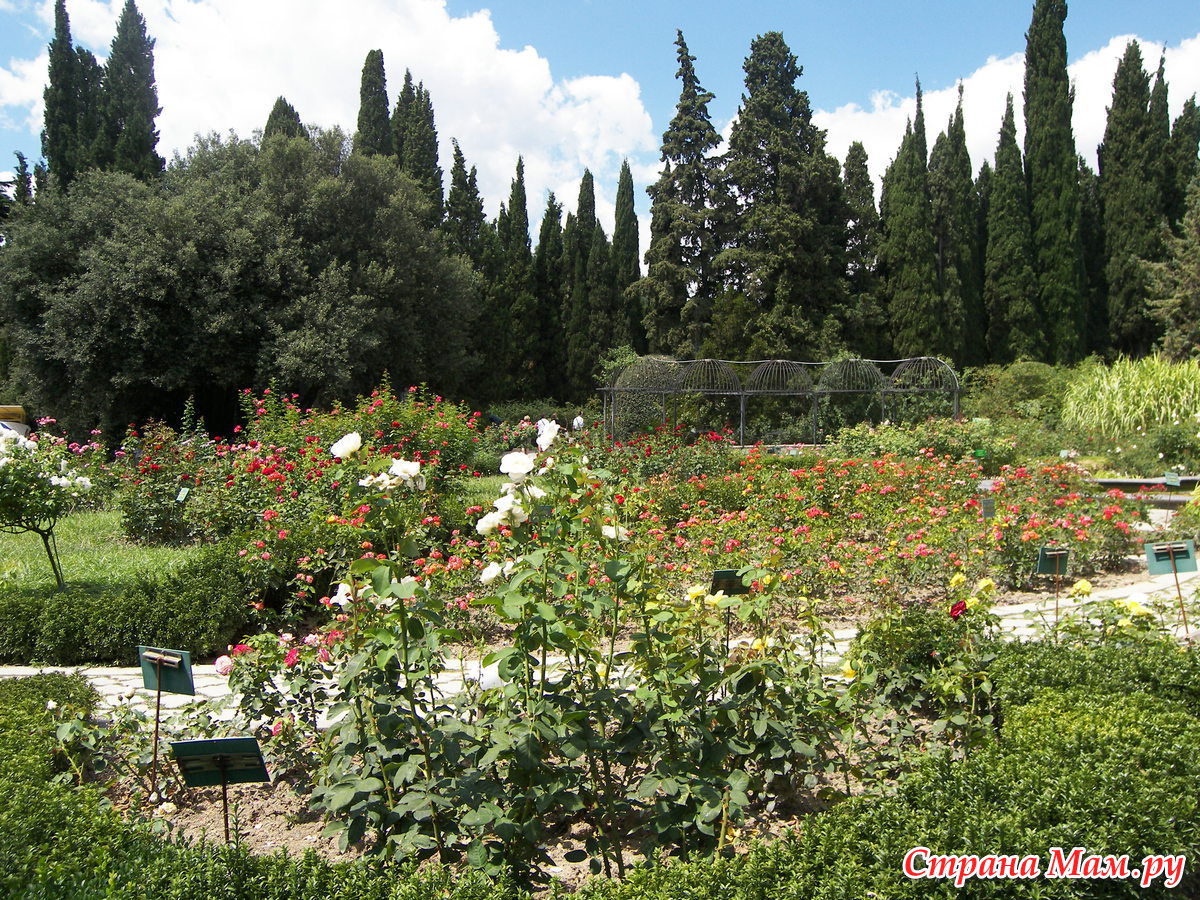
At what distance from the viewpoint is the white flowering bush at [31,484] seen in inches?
192

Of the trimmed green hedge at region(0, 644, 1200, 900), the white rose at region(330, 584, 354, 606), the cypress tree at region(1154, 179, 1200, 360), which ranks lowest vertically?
the trimmed green hedge at region(0, 644, 1200, 900)

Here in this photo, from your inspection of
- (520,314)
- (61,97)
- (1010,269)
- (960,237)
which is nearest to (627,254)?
(520,314)

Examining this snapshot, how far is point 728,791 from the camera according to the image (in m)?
2.29

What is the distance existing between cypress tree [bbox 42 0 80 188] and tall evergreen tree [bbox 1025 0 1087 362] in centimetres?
2677

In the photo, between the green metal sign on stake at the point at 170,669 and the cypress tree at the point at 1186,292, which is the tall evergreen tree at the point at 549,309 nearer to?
the cypress tree at the point at 1186,292

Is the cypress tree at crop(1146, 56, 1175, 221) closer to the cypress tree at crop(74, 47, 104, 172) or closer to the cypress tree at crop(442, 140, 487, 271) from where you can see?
the cypress tree at crop(442, 140, 487, 271)

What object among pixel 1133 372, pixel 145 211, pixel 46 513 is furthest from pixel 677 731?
pixel 145 211

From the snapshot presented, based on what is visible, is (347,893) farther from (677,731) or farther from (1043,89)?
(1043,89)

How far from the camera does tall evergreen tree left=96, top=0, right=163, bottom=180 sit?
872 inches

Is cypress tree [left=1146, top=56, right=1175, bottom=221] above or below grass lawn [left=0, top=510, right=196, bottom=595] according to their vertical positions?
above

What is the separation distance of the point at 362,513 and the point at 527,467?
2.97 meters

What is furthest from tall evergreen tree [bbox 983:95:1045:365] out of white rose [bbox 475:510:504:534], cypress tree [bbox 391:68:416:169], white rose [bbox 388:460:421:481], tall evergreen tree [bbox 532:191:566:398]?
white rose [bbox 388:460:421:481]

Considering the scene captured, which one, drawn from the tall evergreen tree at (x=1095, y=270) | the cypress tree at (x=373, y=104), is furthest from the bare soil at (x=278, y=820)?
the tall evergreen tree at (x=1095, y=270)

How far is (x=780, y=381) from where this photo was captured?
17.1 metres
